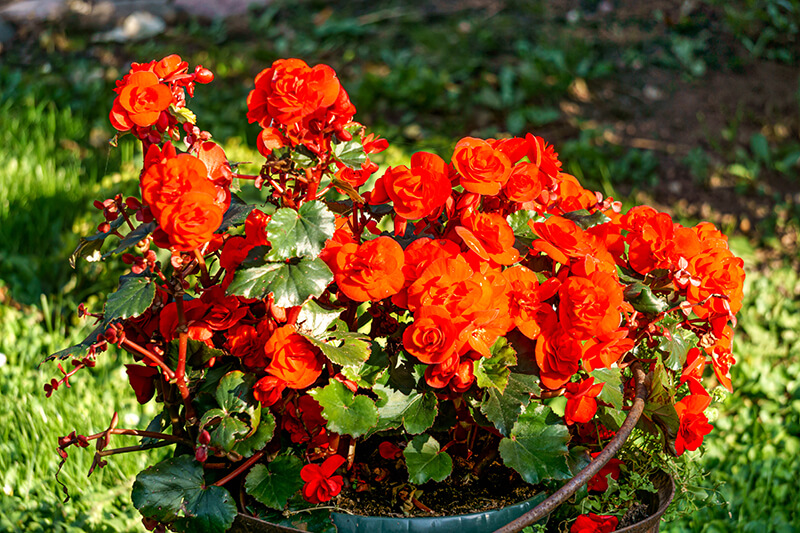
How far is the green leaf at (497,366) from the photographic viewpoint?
1042mm

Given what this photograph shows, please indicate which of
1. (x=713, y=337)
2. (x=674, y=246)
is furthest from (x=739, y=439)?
(x=674, y=246)

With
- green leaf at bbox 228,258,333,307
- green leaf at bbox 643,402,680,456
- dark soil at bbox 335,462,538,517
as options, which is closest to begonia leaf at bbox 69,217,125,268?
green leaf at bbox 228,258,333,307

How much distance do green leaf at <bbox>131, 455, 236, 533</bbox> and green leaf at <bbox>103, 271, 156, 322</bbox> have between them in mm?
267

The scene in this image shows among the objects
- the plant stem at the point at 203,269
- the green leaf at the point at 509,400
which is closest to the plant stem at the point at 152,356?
the plant stem at the point at 203,269

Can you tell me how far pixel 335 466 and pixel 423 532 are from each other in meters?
0.16

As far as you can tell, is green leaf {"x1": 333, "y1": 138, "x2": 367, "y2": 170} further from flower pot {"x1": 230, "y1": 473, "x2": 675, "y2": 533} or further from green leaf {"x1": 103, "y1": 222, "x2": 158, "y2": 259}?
flower pot {"x1": 230, "y1": 473, "x2": 675, "y2": 533}

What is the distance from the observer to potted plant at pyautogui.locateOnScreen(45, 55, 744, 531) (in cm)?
97

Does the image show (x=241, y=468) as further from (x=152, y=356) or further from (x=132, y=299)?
(x=132, y=299)

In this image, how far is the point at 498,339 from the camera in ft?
3.61

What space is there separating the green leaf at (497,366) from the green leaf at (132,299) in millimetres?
471

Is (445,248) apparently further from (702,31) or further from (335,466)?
(702,31)

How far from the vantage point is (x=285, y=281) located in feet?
3.09

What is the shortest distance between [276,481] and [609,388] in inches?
21.0

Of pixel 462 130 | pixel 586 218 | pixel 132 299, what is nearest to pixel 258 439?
pixel 132 299
